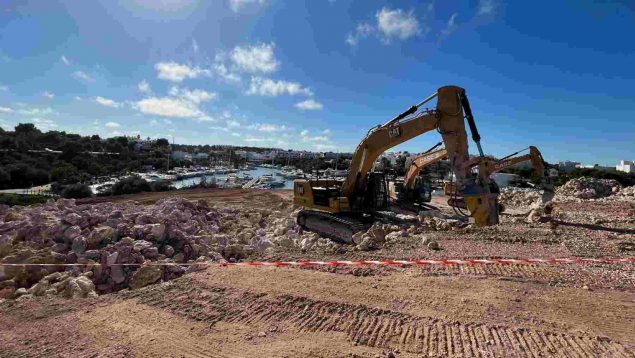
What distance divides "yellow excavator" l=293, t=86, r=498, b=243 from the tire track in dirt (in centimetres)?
645

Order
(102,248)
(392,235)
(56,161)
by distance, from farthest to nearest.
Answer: (56,161) → (392,235) → (102,248)

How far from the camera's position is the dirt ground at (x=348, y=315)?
4043 mm

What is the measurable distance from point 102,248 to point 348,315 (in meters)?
5.86

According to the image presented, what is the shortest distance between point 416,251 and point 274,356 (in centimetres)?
477

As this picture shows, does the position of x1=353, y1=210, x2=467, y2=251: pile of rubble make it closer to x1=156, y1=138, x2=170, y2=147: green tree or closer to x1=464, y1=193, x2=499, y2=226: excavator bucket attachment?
x1=464, y1=193, x2=499, y2=226: excavator bucket attachment

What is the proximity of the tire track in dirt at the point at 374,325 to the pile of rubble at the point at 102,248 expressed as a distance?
1474 mm

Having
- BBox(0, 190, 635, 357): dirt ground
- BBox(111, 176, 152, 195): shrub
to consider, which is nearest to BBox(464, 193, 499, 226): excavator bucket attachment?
BBox(0, 190, 635, 357): dirt ground

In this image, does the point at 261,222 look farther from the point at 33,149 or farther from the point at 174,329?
the point at 33,149

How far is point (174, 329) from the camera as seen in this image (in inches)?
181

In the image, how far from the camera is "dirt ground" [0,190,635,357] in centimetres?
404

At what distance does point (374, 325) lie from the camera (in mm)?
4488

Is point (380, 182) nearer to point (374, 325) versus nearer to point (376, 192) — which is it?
point (376, 192)

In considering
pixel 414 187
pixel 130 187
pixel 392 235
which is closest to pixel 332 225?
pixel 392 235

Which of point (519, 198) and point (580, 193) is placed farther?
point (519, 198)
